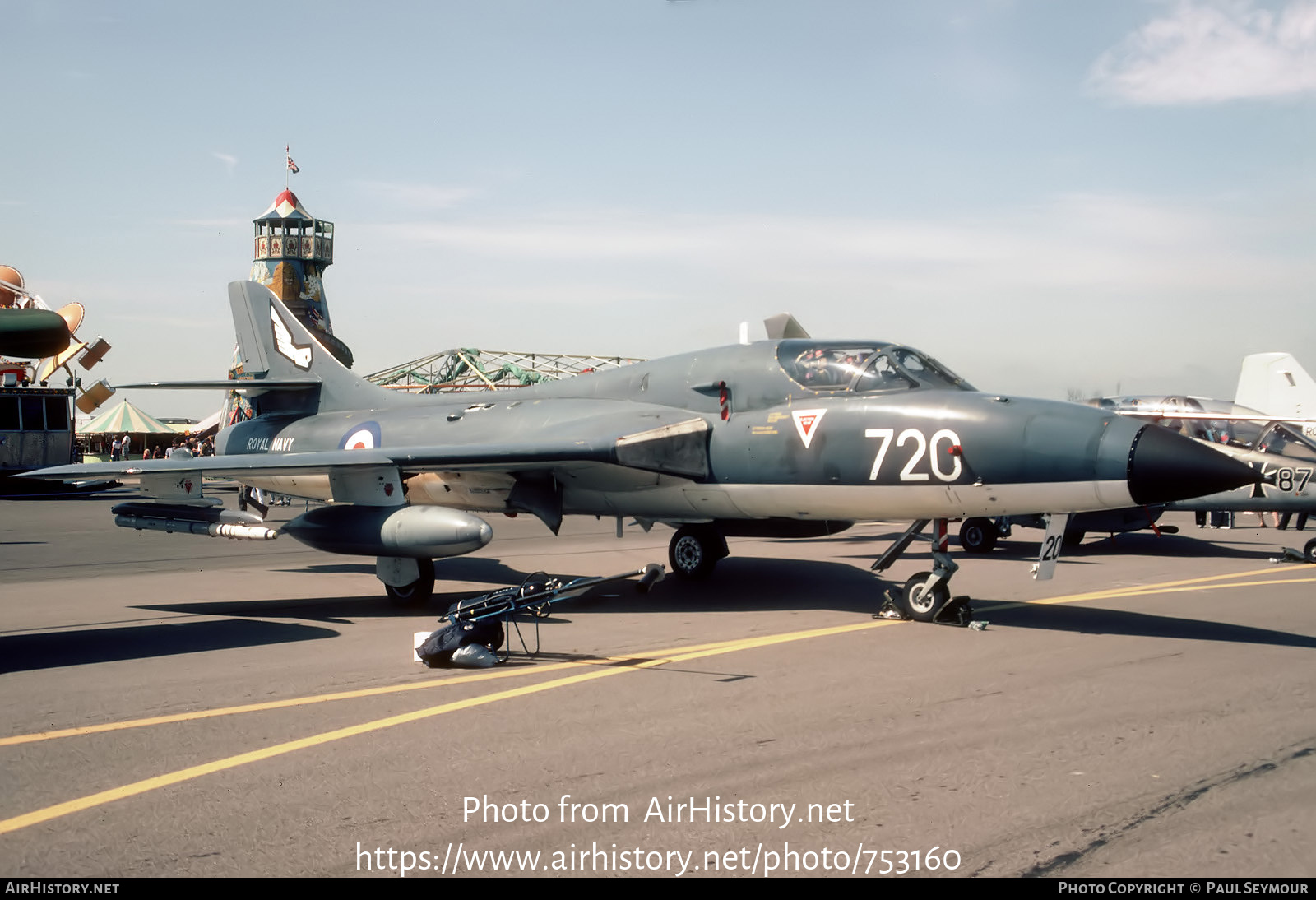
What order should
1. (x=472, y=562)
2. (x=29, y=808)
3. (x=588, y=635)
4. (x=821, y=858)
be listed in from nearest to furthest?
(x=821, y=858)
(x=29, y=808)
(x=588, y=635)
(x=472, y=562)

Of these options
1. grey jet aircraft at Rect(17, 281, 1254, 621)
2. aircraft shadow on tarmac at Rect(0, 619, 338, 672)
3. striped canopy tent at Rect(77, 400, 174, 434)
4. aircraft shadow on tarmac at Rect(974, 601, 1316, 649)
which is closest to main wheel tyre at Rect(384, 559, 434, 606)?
grey jet aircraft at Rect(17, 281, 1254, 621)

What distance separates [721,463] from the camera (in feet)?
39.9

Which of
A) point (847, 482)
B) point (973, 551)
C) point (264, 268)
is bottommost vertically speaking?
point (973, 551)

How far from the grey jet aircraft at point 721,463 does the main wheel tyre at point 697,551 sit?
0.09 ft

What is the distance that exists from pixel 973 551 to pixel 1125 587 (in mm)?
5173

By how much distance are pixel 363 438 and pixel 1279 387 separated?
31753 millimetres

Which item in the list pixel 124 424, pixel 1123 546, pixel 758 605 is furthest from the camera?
pixel 124 424

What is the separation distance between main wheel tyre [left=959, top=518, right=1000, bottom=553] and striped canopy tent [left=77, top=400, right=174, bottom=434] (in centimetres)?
6014

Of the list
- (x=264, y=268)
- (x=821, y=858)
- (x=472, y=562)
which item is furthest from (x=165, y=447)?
(x=821, y=858)

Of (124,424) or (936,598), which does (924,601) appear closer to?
(936,598)

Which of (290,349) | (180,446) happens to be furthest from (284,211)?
(290,349)

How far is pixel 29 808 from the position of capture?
5383 mm

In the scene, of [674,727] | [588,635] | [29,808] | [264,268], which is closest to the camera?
[29,808]

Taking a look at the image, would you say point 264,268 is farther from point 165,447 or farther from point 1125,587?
point 1125,587
